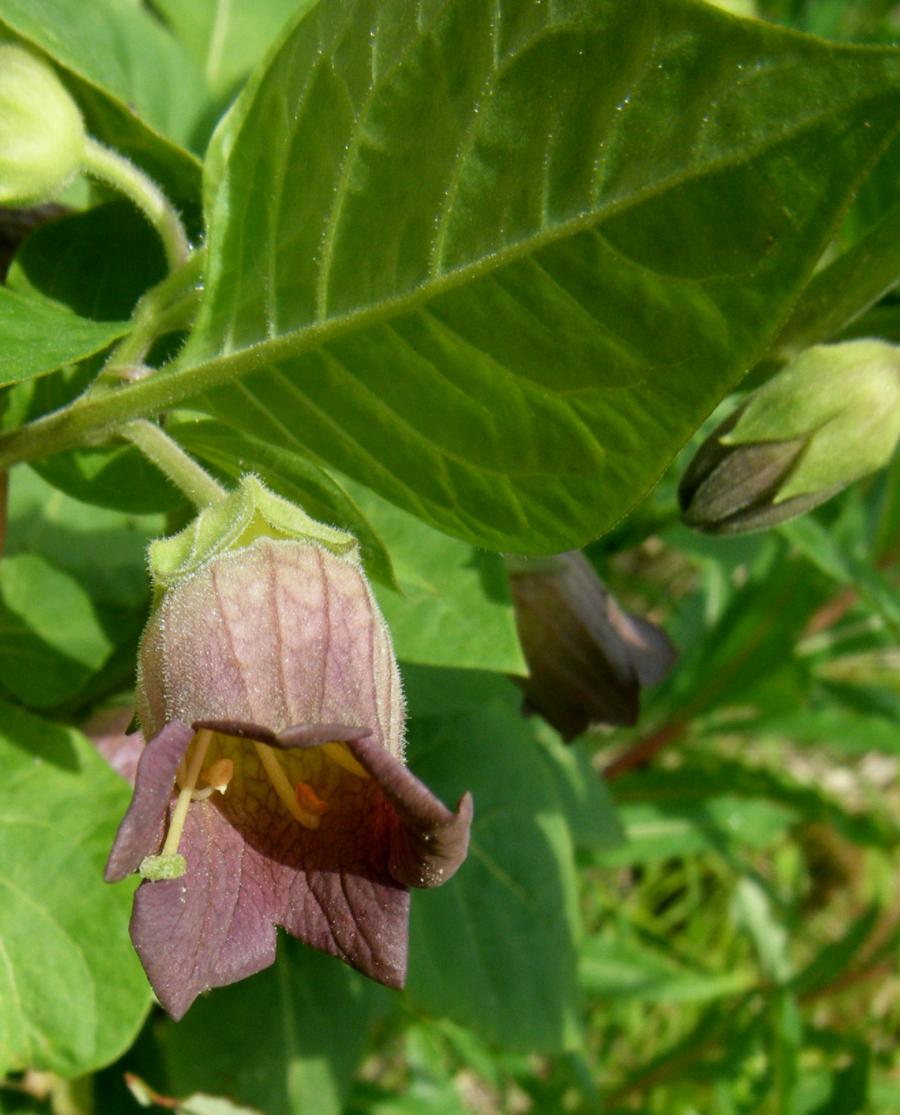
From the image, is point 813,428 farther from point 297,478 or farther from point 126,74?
point 126,74

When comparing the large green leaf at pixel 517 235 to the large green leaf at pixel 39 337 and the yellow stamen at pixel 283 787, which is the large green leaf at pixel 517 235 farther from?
the yellow stamen at pixel 283 787

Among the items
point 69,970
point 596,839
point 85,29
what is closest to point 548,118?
point 85,29

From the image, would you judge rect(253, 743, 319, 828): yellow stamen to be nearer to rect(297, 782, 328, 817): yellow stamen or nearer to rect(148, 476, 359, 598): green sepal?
rect(297, 782, 328, 817): yellow stamen

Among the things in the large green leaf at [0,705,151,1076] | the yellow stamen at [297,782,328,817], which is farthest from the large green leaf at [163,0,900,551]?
the large green leaf at [0,705,151,1076]

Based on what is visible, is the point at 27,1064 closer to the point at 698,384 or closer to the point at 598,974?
the point at 698,384

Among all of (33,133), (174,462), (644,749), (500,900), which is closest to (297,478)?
(174,462)

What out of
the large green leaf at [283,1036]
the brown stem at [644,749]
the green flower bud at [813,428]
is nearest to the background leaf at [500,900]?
the large green leaf at [283,1036]
